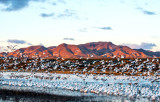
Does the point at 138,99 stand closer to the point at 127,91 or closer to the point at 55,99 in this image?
the point at 127,91

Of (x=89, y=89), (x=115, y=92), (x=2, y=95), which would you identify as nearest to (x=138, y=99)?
(x=115, y=92)

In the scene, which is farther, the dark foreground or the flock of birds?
the flock of birds

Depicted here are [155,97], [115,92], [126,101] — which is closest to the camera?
[126,101]

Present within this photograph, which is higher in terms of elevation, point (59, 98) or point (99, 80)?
point (99, 80)

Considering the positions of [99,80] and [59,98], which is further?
[99,80]

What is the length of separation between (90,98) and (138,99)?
4253mm

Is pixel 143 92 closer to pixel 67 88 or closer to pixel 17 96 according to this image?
pixel 67 88

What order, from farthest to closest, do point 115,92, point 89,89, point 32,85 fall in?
point 32,85 → point 89,89 → point 115,92

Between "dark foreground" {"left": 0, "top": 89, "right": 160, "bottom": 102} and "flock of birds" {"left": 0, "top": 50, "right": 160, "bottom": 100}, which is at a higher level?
"flock of birds" {"left": 0, "top": 50, "right": 160, "bottom": 100}

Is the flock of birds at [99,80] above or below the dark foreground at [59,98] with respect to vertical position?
above

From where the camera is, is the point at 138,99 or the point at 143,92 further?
the point at 143,92

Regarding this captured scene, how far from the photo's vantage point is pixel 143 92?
88.3ft

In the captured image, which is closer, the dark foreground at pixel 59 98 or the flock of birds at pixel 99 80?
the dark foreground at pixel 59 98

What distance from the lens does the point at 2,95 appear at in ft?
84.4
